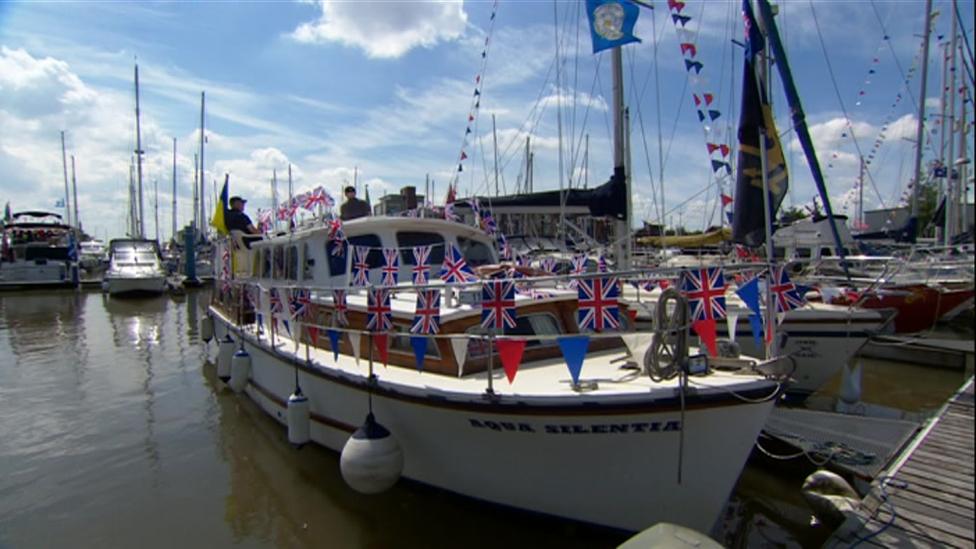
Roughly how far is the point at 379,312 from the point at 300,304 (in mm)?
2129

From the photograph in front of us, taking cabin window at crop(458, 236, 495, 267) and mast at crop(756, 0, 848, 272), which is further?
cabin window at crop(458, 236, 495, 267)

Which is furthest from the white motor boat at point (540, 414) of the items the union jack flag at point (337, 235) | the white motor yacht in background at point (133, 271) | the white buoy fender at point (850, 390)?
the white motor yacht in background at point (133, 271)

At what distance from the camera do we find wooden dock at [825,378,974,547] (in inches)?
185

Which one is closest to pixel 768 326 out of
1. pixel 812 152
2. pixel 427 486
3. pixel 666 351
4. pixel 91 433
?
pixel 666 351

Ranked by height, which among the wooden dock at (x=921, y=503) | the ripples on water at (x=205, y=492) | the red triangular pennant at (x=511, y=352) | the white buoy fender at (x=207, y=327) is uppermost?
the red triangular pennant at (x=511, y=352)

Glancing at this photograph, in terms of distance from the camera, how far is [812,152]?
6.49 meters

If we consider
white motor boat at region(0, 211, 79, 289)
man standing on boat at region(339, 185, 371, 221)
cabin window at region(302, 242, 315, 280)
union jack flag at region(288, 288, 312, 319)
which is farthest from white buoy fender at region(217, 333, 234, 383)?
white motor boat at region(0, 211, 79, 289)

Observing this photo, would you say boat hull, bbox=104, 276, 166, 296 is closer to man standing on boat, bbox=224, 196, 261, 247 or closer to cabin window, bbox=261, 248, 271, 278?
man standing on boat, bbox=224, 196, 261, 247

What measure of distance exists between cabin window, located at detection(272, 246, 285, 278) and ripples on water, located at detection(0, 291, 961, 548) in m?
2.66

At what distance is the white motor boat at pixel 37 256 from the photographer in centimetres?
3541

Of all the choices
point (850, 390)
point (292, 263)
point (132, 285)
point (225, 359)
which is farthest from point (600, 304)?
point (132, 285)

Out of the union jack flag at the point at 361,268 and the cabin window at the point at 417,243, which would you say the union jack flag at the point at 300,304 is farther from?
the cabin window at the point at 417,243

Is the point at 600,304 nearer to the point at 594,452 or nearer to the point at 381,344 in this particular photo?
the point at 594,452

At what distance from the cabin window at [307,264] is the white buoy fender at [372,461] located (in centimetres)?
426
